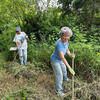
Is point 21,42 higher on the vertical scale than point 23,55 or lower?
higher

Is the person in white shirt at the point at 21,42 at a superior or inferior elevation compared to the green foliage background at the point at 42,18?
inferior

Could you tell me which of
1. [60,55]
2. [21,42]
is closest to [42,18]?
[21,42]

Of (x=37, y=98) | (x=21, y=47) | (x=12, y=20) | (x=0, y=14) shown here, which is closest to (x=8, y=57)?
(x=21, y=47)

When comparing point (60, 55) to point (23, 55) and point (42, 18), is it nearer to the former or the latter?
point (23, 55)

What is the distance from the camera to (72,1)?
539cm

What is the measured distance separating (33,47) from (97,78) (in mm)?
2732

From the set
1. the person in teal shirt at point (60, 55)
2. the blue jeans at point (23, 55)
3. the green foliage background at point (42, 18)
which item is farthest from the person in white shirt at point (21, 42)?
the person in teal shirt at point (60, 55)

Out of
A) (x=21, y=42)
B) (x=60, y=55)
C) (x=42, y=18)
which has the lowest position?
(x=21, y=42)

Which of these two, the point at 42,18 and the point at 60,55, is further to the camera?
A: the point at 42,18

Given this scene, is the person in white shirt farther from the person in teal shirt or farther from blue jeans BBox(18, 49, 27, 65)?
the person in teal shirt

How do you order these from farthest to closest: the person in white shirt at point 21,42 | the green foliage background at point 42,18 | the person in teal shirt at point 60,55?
the green foliage background at point 42,18 → the person in white shirt at point 21,42 → the person in teal shirt at point 60,55

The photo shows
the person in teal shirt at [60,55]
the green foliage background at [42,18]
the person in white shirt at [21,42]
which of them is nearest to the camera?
the person in teal shirt at [60,55]

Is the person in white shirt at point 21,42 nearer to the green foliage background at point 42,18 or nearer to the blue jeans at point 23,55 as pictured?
the blue jeans at point 23,55

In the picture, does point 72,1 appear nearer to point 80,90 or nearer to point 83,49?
point 83,49
